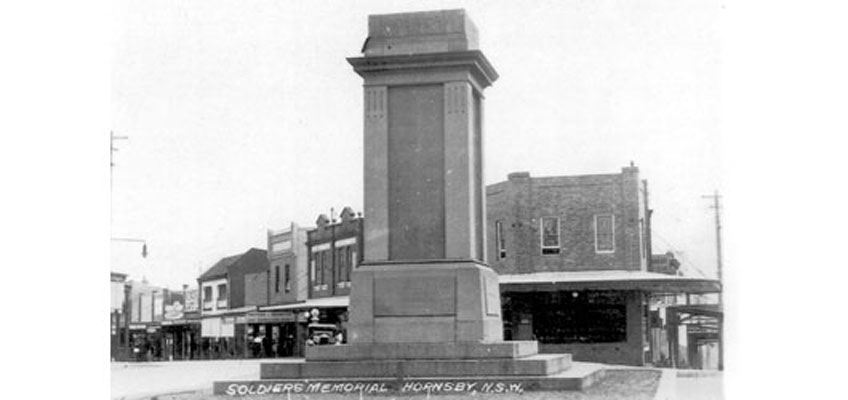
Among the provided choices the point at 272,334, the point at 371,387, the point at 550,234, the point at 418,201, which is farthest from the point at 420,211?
the point at 272,334

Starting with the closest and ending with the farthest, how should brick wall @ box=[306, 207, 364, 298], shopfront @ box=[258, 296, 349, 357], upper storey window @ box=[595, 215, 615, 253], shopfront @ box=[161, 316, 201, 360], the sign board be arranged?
the sign board, upper storey window @ box=[595, 215, 615, 253], shopfront @ box=[258, 296, 349, 357], brick wall @ box=[306, 207, 364, 298], shopfront @ box=[161, 316, 201, 360]

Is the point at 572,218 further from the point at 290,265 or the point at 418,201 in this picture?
the point at 290,265

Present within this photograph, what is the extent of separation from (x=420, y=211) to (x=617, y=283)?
15.3 metres

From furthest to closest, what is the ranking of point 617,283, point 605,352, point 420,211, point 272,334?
point 272,334, point 605,352, point 617,283, point 420,211

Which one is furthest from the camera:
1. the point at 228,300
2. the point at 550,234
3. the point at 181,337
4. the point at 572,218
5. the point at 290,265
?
the point at 181,337

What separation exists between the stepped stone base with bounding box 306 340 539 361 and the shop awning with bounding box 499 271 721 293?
14412 millimetres

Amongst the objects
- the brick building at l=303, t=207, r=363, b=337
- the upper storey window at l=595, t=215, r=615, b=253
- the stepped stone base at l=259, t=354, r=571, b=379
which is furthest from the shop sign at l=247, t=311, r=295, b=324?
the stepped stone base at l=259, t=354, r=571, b=379

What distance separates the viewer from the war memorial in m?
16.8

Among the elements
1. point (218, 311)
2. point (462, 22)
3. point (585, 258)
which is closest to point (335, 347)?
point (462, 22)

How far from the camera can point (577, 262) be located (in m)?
35.2

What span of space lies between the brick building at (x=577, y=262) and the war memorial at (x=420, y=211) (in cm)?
1478

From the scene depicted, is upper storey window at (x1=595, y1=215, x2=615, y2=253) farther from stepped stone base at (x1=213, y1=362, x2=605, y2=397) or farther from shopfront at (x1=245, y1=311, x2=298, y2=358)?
stepped stone base at (x1=213, y1=362, x2=605, y2=397)

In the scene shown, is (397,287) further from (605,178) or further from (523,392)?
(605,178)

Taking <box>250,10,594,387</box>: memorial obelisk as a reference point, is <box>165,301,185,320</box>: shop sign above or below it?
below
